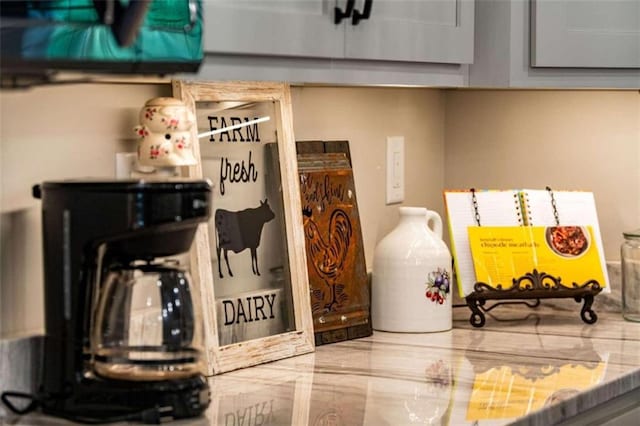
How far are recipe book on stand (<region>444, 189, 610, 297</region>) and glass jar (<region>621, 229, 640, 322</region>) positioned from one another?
0.05 m

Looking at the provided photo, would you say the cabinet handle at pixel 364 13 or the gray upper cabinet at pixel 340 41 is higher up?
the cabinet handle at pixel 364 13

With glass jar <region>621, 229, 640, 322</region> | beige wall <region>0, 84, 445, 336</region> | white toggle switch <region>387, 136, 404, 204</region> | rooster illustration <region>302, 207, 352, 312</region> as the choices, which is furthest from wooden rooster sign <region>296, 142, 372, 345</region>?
glass jar <region>621, 229, 640, 322</region>

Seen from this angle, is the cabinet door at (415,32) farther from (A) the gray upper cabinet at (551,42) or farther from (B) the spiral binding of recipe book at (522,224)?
(B) the spiral binding of recipe book at (522,224)

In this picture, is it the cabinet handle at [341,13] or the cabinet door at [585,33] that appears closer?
the cabinet handle at [341,13]

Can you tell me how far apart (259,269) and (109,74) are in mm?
744

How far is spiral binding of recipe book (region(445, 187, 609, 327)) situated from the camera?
2477 millimetres

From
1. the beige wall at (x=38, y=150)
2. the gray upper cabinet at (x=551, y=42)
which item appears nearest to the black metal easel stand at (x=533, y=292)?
the gray upper cabinet at (x=551, y=42)

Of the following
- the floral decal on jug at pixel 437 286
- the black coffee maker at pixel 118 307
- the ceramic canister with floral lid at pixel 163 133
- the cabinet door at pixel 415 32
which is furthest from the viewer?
the floral decal on jug at pixel 437 286

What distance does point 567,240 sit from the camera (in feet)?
8.32

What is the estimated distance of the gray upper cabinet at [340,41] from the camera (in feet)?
5.66

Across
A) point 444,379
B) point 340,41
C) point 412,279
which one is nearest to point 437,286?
point 412,279

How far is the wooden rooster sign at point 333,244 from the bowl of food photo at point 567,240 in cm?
42

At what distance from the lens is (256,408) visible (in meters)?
1.79

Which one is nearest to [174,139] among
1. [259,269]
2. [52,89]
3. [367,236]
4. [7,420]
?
[52,89]
